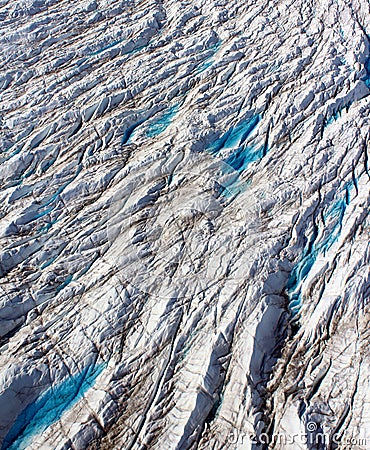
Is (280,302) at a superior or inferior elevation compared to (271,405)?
superior

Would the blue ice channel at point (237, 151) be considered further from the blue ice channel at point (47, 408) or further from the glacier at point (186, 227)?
the blue ice channel at point (47, 408)

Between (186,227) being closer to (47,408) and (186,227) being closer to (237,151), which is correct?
(237,151)

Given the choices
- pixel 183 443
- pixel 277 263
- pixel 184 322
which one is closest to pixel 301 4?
pixel 277 263

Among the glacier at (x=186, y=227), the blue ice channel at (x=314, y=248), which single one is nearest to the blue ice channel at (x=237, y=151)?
the glacier at (x=186, y=227)

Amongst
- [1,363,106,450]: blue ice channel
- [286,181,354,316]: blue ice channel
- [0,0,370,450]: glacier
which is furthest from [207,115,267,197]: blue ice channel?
[1,363,106,450]: blue ice channel

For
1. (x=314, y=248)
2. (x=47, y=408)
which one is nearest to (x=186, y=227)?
(x=314, y=248)

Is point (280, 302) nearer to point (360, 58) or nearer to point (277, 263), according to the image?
point (277, 263)
